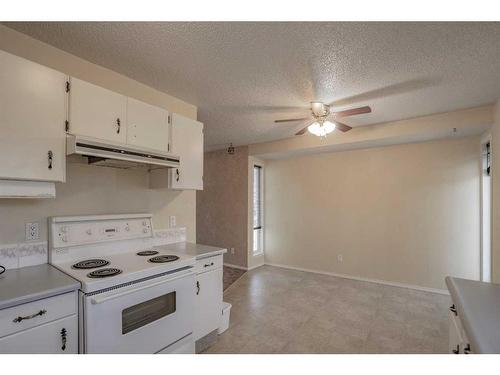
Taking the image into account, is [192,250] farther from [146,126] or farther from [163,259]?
[146,126]

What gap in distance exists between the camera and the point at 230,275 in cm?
458

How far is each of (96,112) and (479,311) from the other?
2.56 metres

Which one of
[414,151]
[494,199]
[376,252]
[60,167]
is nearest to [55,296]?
[60,167]

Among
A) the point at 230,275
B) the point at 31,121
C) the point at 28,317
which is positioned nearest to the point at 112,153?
the point at 31,121

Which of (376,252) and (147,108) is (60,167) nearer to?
(147,108)

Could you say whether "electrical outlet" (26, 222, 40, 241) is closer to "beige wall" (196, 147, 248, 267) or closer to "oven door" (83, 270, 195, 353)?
"oven door" (83, 270, 195, 353)

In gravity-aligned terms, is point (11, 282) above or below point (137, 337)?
above

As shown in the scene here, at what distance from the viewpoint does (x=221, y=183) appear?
532 cm

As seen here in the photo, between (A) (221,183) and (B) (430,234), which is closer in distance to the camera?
(B) (430,234)

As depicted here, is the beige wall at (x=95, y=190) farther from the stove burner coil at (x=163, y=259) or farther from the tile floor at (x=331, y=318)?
the tile floor at (x=331, y=318)

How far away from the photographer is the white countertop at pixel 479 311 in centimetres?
97

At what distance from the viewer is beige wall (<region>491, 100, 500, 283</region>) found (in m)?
2.62

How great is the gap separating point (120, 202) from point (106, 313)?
3.42 ft
